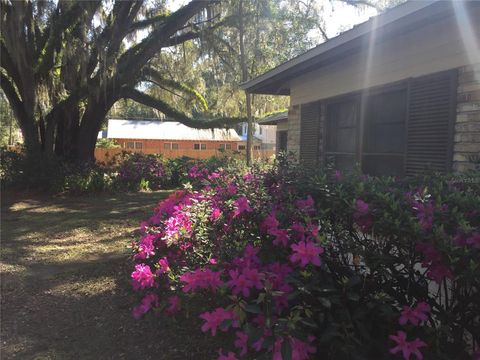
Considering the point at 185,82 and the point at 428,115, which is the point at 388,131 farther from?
the point at 185,82

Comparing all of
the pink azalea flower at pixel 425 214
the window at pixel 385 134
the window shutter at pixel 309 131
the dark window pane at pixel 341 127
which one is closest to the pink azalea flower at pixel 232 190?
the pink azalea flower at pixel 425 214

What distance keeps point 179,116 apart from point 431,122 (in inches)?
481

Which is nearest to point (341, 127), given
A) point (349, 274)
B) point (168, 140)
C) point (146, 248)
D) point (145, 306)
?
point (146, 248)

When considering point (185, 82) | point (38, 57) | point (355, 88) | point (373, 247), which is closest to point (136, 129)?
point (185, 82)

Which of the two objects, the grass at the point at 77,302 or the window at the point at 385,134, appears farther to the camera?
the window at the point at 385,134

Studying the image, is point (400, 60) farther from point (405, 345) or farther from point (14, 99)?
point (14, 99)

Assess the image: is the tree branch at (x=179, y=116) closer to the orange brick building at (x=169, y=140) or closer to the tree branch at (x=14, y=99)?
the tree branch at (x=14, y=99)

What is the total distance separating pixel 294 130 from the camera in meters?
7.66

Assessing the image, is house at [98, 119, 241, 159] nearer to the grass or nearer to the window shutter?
the grass

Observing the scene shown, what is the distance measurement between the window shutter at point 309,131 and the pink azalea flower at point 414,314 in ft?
14.5

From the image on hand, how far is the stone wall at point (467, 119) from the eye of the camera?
3.94m

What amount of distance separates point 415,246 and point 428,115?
2.59 m

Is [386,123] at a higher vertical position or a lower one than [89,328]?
higher

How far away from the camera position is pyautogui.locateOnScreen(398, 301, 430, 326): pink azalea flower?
2262 mm
